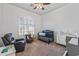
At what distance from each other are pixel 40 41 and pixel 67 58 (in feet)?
1.43

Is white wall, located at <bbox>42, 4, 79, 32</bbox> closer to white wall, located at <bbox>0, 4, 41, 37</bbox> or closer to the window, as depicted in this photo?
the window

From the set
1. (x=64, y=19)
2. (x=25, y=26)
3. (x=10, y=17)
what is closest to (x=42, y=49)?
(x=25, y=26)

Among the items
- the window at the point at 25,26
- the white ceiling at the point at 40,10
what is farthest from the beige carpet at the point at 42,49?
the white ceiling at the point at 40,10

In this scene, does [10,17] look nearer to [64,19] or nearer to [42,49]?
[42,49]

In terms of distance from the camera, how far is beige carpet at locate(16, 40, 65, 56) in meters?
1.30

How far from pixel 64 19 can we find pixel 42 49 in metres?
0.52

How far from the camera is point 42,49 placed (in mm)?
1318

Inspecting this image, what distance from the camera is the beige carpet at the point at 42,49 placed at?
4.27ft

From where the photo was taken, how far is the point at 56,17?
1.34m

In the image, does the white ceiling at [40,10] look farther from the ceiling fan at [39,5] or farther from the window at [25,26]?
the window at [25,26]

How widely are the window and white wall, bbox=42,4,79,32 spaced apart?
182 millimetres

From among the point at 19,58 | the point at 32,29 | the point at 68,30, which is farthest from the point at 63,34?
the point at 19,58

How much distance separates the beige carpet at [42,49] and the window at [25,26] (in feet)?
0.59


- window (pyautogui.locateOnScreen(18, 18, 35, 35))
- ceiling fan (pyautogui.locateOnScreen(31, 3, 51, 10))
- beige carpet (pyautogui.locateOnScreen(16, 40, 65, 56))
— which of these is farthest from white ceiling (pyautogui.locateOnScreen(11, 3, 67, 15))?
beige carpet (pyautogui.locateOnScreen(16, 40, 65, 56))
